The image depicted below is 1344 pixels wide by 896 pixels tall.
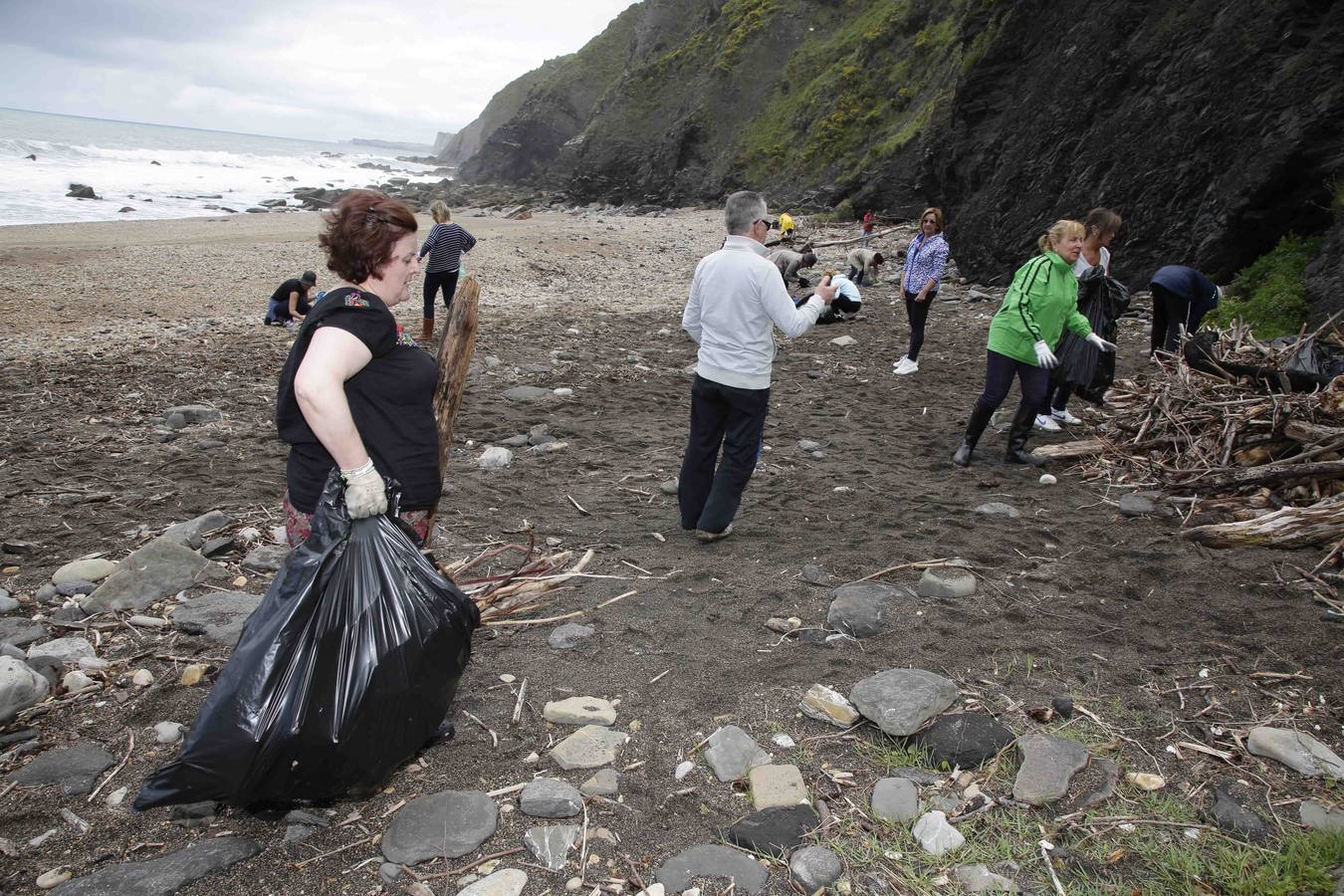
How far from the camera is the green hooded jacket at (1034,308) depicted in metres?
5.61

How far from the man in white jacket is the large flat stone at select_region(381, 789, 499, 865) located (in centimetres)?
242

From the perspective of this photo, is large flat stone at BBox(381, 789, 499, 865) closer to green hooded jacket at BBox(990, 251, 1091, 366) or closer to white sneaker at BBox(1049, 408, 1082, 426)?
green hooded jacket at BBox(990, 251, 1091, 366)

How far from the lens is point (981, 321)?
11648 millimetres

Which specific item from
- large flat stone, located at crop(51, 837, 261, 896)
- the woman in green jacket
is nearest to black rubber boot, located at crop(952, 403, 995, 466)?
the woman in green jacket

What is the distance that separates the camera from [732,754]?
2801mm

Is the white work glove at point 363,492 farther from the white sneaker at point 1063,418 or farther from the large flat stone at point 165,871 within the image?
the white sneaker at point 1063,418

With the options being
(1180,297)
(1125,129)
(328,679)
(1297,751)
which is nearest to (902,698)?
(1297,751)

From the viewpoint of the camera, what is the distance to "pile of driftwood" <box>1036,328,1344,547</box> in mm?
4238

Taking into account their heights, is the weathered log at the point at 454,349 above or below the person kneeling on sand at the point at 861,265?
below

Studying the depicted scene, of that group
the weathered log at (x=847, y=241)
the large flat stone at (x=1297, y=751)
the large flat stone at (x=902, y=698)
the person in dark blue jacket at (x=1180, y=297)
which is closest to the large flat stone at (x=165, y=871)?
the large flat stone at (x=902, y=698)

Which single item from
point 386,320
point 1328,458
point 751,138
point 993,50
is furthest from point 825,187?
point 386,320

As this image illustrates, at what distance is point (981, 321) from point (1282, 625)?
28.9 feet

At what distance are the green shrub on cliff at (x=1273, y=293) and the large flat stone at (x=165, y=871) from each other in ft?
31.5

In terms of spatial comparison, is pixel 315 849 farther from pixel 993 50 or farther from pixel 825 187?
pixel 825 187
